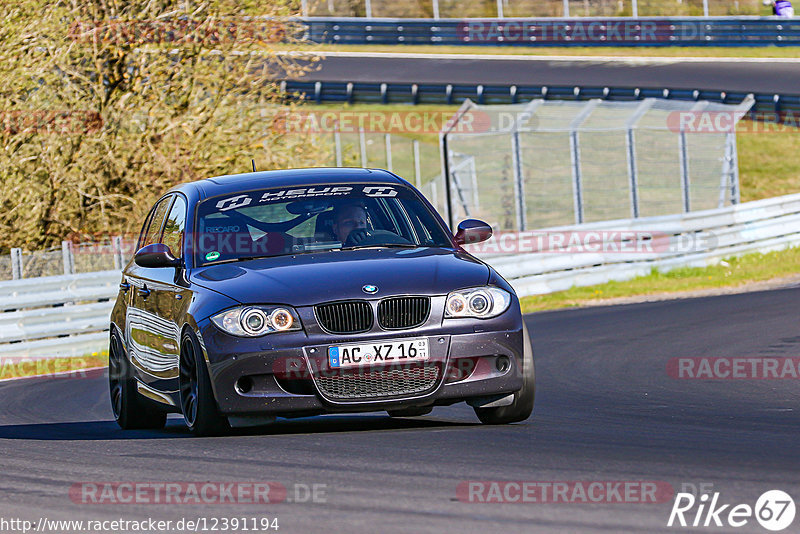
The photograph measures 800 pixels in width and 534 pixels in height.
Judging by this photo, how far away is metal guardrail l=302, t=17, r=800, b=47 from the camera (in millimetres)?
48219

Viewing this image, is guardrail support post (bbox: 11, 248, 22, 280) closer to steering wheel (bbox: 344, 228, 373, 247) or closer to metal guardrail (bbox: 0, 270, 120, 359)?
metal guardrail (bbox: 0, 270, 120, 359)

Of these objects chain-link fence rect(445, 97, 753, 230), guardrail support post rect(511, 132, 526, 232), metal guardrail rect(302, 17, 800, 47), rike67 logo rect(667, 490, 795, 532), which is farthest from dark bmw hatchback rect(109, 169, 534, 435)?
metal guardrail rect(302, 17, 800, 47)

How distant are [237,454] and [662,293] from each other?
15243 mm

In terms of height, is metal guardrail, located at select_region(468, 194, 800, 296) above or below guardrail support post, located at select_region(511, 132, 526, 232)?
below

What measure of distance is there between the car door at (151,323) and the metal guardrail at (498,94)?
28148 mm

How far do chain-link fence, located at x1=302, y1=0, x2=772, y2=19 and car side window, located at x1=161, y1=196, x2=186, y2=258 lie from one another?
133ft

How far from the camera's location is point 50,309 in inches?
699

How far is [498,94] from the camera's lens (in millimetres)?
41312

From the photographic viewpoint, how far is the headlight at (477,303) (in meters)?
7.66

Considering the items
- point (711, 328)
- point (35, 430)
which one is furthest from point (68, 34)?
point (35, 430)

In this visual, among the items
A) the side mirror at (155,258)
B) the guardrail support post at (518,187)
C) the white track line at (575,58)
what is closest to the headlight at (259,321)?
the side mirror at (155,258)

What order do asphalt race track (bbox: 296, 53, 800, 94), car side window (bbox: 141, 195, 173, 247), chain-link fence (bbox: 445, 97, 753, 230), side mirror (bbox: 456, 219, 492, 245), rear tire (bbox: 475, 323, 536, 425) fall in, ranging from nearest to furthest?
rear tire (bbox: 475, 323, 536, 425)
side mirror (bbox: 456, 219, 492, 245)
car side window (bbox: 141, 195, 173, 247)
chain-link fence (bbox: 445, 97, 753, 230)
asphalt race track (bbox: 296, 53, 800, 94)

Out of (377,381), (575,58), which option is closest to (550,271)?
(377,381)

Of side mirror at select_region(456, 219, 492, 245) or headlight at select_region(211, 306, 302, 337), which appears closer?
headlight at select_region(211, 306, 302, 337)
